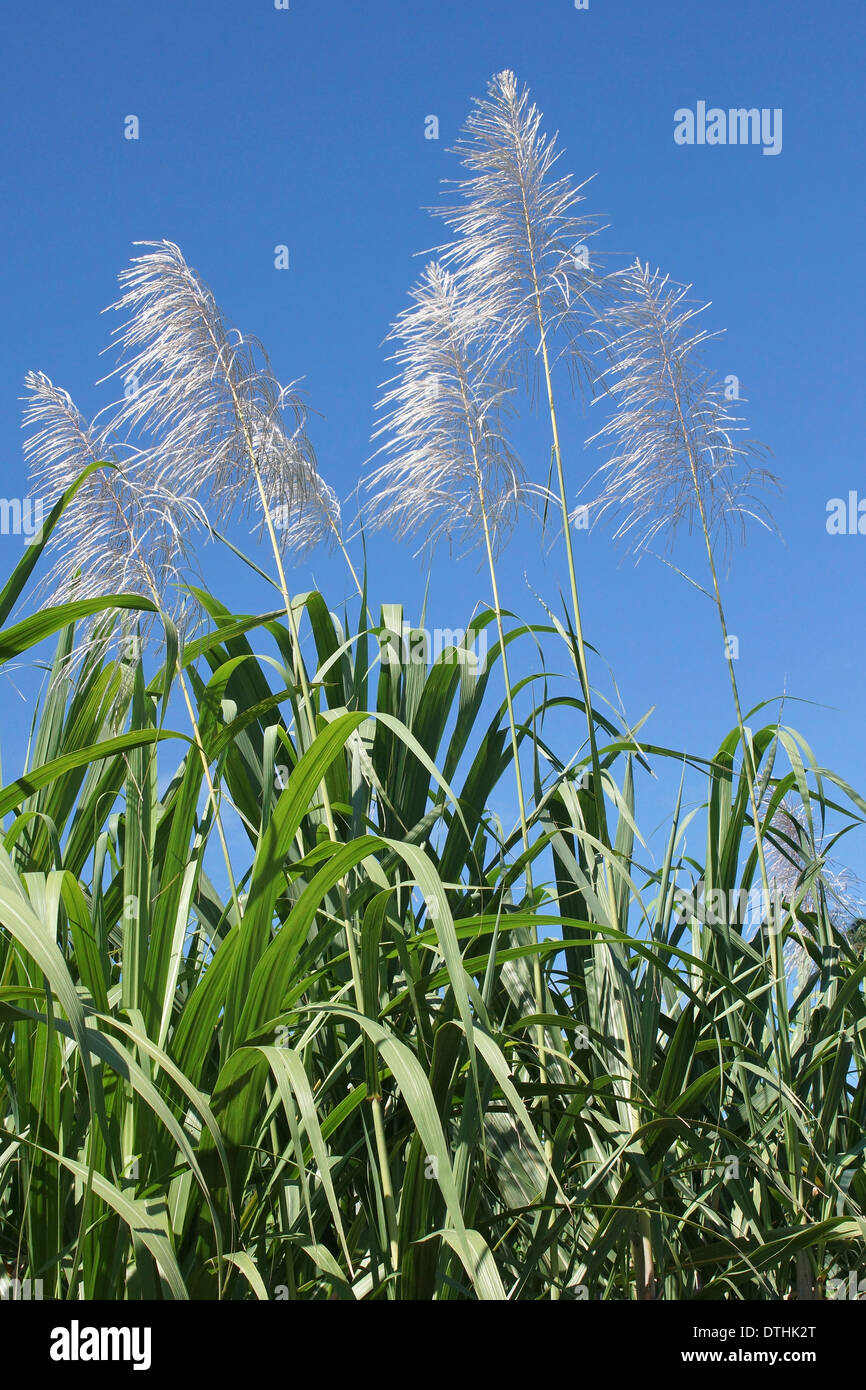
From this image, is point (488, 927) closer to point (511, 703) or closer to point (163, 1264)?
point (511, 703)

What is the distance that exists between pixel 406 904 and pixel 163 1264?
95 cm

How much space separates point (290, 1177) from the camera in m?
1.64

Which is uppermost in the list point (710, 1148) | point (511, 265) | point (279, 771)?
point (511, 265)

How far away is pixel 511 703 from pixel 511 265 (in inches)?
36.7

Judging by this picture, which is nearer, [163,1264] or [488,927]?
[163,1264]

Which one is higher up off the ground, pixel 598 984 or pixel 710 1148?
pixel 598 984

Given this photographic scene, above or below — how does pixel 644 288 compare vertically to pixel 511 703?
above

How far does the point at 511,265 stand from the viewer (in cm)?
211
